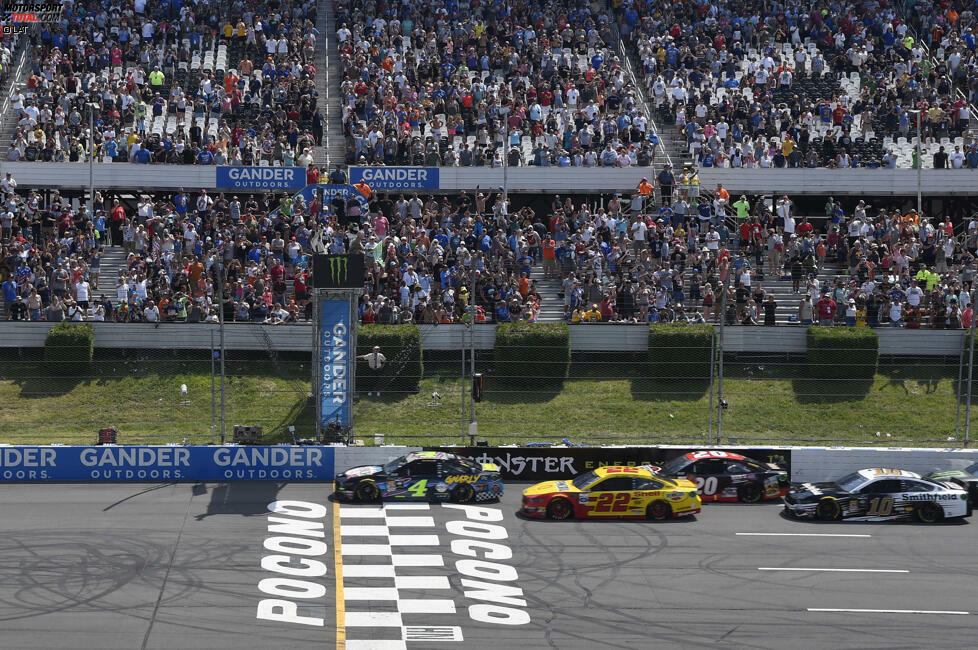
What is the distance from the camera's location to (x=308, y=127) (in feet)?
136

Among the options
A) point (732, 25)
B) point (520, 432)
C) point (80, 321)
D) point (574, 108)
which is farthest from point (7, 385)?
point (732, 25)

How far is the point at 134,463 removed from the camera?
2709 cm

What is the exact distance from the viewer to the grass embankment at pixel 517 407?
29.0m

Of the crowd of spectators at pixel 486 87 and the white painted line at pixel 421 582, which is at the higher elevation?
the crowd of spectators at pixel 486 87

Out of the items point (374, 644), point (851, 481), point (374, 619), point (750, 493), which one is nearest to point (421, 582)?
point (374, 619)

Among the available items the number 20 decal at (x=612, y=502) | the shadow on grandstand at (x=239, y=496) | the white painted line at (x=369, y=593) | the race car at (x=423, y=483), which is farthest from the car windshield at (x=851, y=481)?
the shadow on grandstand at (x=239, y=496)

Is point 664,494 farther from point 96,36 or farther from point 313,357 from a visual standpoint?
point 96,36

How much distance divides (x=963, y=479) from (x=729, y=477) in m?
4.63

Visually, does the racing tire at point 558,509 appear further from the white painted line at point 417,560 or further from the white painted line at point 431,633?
the white painted line at point 431,633

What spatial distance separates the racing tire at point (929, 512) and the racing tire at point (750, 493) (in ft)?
10.1

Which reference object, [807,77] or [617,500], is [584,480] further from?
[807,77]

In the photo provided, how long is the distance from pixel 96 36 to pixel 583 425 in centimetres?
2394

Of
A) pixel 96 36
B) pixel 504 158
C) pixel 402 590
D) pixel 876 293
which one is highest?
pixel 96 36

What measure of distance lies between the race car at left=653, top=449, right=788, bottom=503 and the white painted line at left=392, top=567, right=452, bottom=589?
6.72 m
